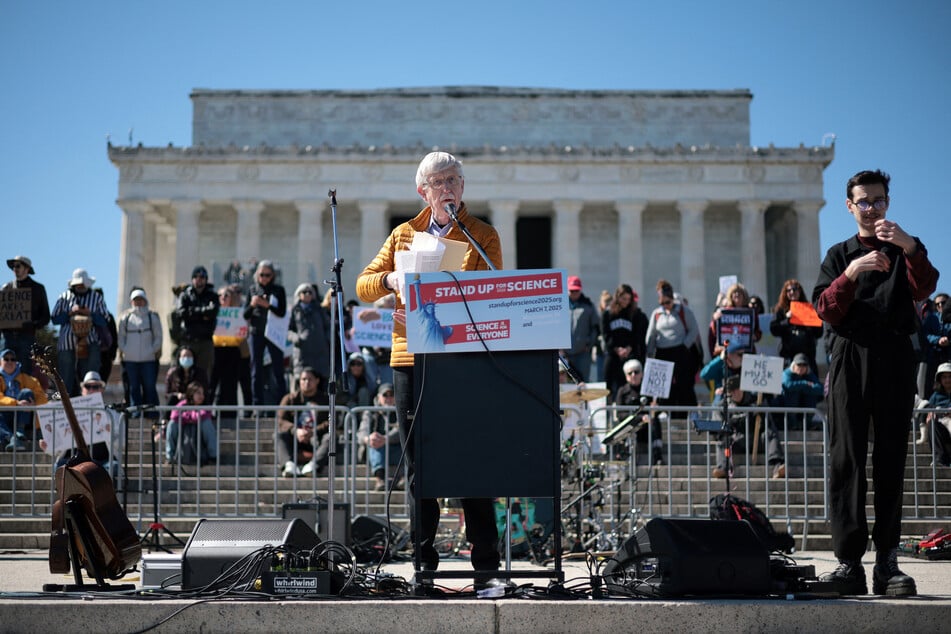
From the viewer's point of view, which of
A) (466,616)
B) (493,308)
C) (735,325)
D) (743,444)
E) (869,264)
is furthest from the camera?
(735,325)

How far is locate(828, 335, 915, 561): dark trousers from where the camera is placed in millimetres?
6090

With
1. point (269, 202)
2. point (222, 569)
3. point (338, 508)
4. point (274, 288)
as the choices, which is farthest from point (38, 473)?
point (269, 202)

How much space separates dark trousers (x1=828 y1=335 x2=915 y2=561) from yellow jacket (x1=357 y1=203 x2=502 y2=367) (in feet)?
6.80

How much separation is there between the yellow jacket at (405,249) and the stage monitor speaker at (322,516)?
6.31 ft

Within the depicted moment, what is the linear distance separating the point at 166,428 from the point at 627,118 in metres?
38.9

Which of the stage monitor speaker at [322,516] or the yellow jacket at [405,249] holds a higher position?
the yellow jacket at [405,249]

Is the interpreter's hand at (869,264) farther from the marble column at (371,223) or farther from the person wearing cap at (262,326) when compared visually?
the marble column at (371,223)

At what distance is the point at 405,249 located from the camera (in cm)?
651

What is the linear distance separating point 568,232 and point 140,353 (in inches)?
1298

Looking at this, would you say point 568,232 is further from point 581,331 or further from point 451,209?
point 451,209

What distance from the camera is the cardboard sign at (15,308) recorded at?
15906 mm

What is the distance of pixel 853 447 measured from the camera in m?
6.12

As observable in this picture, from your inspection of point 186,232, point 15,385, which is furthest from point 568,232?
point 15,385

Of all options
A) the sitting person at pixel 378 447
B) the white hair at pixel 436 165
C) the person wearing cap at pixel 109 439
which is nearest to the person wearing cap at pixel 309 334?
the sitting person at pixel 378 447
